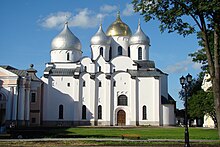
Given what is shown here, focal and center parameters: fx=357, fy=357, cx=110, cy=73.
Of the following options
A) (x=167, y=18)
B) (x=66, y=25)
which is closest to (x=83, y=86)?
(x=66, y=25)

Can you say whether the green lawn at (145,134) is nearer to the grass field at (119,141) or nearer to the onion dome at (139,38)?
the grass field at (119,141)

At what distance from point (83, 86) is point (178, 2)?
1883 inches

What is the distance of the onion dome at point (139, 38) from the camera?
221 ft

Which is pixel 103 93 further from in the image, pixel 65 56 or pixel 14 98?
pixel 14 98

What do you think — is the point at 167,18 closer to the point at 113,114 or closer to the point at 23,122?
the point at 23,122

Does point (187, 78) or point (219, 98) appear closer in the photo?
point (219, 98)

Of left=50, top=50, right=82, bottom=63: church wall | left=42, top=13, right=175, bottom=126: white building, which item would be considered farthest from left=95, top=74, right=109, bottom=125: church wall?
left=50, top=50, right=82, bottom=63: church wall

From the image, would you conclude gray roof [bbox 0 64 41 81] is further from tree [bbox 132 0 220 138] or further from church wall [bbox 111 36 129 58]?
tree [bbox 132 0 220 138]

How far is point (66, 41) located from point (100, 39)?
6.50m

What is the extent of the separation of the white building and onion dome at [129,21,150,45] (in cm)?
378

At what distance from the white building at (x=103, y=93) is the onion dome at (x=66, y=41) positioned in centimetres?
19

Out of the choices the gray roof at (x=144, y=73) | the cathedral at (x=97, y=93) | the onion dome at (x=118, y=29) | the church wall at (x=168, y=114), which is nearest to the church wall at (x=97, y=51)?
the cathedral at (x=97, y=93)

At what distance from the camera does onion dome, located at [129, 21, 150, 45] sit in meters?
67.4

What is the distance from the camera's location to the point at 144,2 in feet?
57.0
